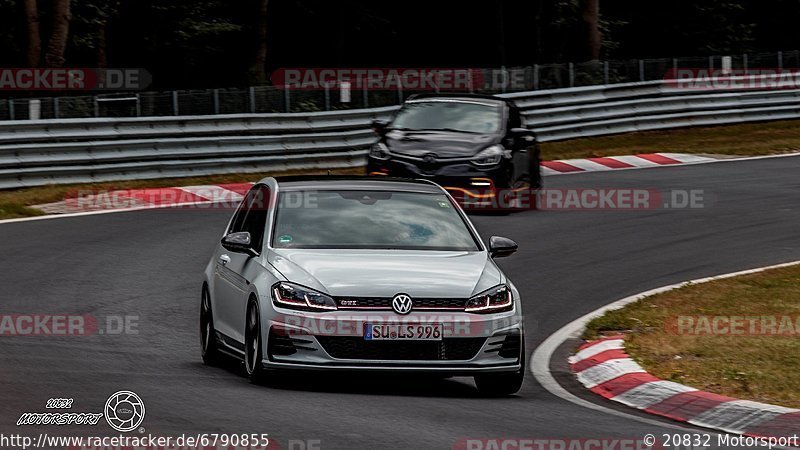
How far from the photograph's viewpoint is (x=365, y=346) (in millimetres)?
9883

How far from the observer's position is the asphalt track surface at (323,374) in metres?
8.66

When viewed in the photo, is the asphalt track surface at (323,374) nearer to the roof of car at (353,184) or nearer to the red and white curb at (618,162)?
the red and white curb at (618,162)

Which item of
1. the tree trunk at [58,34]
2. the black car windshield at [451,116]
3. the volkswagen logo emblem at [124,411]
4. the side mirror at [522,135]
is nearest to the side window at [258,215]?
the volkswagen logo emblem at [124,411]

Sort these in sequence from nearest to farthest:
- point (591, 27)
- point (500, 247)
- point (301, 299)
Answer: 1. point (301, 299)
2. point (500, 247)
3. point (591, 27)

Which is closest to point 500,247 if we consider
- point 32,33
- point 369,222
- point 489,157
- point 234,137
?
point 369,222

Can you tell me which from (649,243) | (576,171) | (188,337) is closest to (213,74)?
(576,171)

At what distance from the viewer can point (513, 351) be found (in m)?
10.2

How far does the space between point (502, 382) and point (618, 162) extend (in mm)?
18551

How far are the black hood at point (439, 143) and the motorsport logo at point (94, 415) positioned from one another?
12140 mm

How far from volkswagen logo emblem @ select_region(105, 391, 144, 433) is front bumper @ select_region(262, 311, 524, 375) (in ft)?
3.57

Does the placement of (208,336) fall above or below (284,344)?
below

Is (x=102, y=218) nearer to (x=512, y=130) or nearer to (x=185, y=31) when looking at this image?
(x=512, y=130)

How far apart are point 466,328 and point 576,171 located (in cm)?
1776

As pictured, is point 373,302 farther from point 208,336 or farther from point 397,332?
point 208,336
